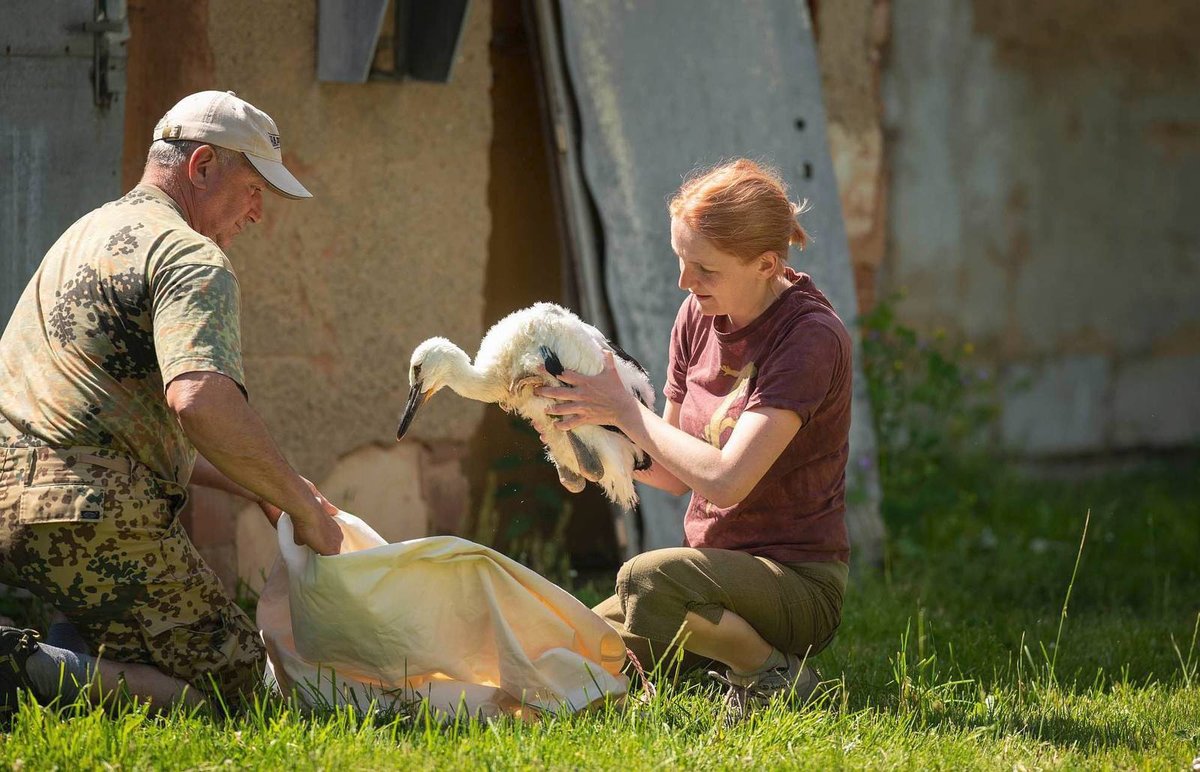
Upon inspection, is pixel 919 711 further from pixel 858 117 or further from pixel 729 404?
pixel 858 117

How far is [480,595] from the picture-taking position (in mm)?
3471

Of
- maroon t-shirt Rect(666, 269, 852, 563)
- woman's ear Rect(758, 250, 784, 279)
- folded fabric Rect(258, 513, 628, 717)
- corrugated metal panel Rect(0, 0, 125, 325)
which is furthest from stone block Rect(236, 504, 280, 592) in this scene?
woman's ear Rect(758, 250, 784, 279)

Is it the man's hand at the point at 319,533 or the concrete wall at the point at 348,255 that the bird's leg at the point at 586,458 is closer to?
the man's hand at the point at 319,533

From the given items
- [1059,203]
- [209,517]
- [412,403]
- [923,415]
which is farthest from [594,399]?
[1059,203]

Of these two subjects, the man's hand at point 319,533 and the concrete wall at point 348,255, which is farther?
the concrete wall at point 348,255

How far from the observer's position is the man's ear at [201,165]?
3.38 metres

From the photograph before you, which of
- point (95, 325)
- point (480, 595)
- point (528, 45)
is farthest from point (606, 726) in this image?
point (528, 45)

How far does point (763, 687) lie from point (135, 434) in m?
1.77

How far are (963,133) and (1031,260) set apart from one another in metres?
0.89

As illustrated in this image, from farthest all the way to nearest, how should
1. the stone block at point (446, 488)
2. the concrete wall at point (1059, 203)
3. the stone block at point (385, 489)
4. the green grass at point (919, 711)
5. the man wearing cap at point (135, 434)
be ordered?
the concrete wall at point (1059, 203), the stone block at point (446, 488), the stone block at point (385, 489), the man wearing cap at point (135, 434), the green grass at point (919, 711)

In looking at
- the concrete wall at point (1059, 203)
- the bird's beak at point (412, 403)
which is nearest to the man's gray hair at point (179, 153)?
A: the bird's beak at point (412, 403)

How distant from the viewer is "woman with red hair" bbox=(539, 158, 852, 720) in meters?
3.40

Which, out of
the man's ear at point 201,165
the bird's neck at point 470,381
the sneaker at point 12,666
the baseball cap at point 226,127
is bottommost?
the sneaker at point 12,666

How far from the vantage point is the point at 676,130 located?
547 centimetres
